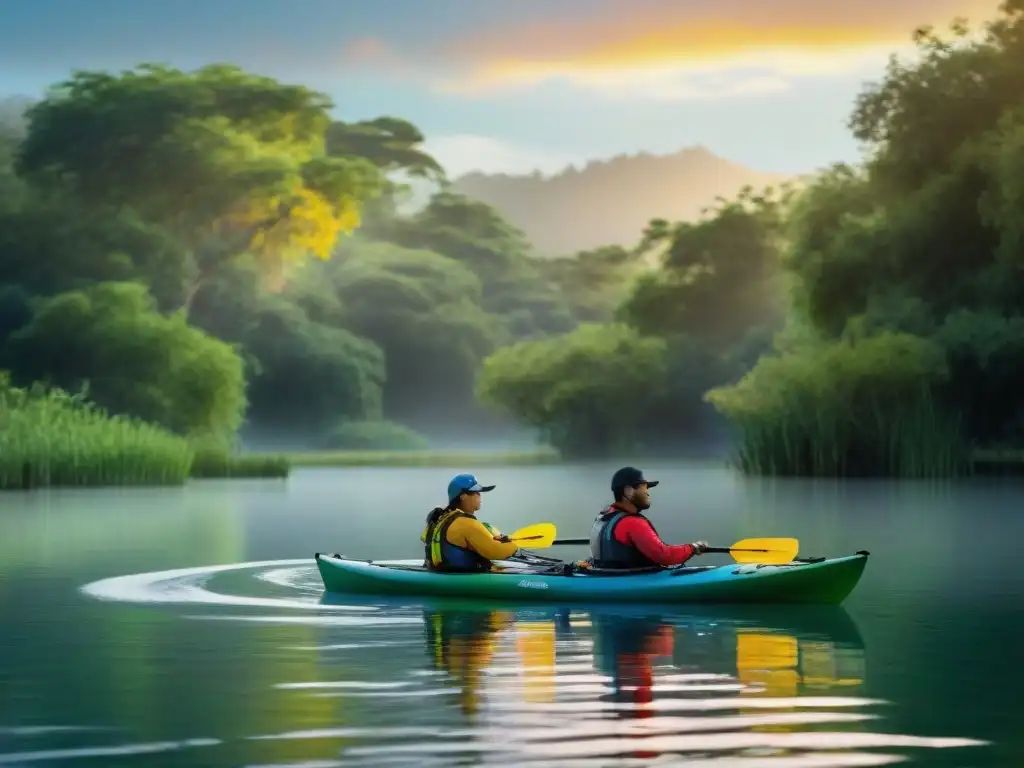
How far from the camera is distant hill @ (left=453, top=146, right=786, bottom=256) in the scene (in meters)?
141

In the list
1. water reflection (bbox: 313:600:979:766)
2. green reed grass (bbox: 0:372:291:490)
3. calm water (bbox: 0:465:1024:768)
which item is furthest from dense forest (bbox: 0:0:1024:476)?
water reflection (bbox: 313:600:979:766)

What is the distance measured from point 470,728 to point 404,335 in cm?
7178

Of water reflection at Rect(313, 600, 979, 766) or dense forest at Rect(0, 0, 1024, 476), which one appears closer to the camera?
water reflection at Rect(313, 600, 979, 766)

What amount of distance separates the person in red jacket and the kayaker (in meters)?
0.94

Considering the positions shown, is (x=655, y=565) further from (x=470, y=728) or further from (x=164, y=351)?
(x=164, y=351)

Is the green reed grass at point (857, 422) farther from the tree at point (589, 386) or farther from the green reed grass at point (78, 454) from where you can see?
the tree at point (589, 386)

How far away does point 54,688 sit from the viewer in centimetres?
1105

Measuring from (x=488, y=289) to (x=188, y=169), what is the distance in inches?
1042

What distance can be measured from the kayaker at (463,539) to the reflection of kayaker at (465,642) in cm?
75

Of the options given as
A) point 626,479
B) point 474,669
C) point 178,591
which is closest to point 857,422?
point 178,591

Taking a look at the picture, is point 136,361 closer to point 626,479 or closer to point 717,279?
point 717,279

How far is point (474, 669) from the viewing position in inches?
462

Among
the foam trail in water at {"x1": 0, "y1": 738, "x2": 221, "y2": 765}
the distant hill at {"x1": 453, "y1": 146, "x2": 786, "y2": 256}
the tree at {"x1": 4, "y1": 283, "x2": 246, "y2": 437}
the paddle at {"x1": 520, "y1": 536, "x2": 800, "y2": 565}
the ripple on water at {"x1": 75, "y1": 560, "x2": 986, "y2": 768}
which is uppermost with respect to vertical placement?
the distant hill at {"x1": 453, "y1": 146, "x2": 786, "y2": 256}

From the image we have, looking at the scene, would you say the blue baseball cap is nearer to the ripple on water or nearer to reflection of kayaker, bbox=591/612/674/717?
the ripple on water
